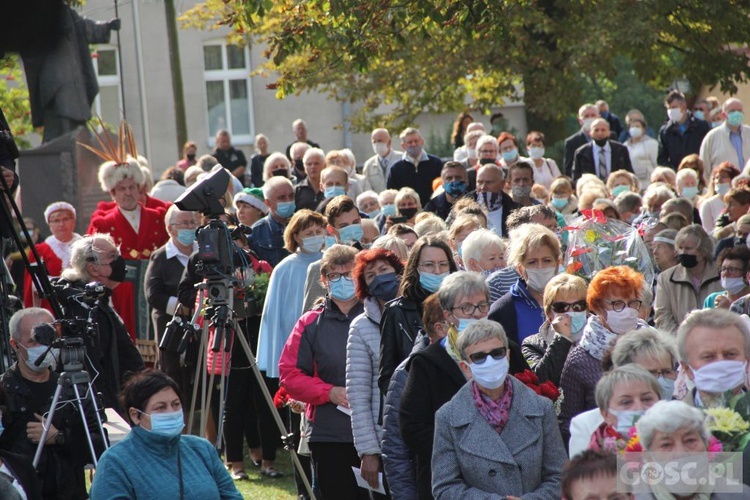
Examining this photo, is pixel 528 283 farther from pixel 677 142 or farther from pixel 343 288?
pixel 677 142

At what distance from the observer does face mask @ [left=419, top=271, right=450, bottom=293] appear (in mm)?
7859

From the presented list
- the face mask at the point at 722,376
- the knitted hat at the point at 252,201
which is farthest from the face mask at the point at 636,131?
the face mask at the point at 722,376

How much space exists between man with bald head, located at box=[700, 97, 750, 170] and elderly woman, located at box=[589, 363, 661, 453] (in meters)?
12.2

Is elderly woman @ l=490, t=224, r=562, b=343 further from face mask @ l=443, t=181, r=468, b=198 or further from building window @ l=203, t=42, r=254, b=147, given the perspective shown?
building window @ l=203, t=42, r=254, b=147

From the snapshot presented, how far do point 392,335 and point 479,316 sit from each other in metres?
0.83

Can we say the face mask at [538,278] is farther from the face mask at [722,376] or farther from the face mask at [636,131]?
the face mask at [636,131]

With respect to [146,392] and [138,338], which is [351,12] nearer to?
[138,338]

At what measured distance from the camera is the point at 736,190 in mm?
12273

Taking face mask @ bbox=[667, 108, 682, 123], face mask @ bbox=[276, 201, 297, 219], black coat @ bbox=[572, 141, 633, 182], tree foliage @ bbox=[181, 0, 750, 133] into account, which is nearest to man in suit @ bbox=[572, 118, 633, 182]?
black coat @ bbox=[572, 141, 633, 182]

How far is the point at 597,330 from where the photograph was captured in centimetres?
705

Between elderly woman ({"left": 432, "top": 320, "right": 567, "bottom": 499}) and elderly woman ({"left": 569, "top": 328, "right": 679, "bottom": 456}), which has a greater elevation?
elderly woman ({"left": 569, "top": 328, "right": 679, "bottom": 456})

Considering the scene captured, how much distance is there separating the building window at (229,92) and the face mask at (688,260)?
1001 inches

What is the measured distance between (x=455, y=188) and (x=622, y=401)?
7.32m

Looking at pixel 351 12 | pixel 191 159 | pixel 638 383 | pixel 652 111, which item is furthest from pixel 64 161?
pixel 652 111
